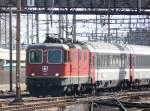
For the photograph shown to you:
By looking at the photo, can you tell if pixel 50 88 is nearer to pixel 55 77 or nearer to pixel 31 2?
pixel 55 77

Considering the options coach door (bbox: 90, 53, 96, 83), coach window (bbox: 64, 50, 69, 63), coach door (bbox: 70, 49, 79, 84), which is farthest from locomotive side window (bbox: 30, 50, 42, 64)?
coach door (bbox: 90, 53, 96, 83)

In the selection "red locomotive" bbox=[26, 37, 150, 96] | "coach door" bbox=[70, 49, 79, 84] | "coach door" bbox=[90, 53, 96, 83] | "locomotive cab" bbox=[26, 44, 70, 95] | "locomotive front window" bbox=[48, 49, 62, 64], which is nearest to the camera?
"locomotive cab" bbox=[26, 44, 70, 95]

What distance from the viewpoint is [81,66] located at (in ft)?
105

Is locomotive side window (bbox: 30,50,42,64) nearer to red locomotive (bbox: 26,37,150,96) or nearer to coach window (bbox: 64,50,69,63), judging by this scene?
red locomotive (bbox: 26,37,150,96)

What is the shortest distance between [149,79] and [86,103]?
2771 centimetres

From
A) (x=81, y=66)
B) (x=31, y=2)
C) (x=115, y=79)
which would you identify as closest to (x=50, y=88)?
(x=81, y=66)

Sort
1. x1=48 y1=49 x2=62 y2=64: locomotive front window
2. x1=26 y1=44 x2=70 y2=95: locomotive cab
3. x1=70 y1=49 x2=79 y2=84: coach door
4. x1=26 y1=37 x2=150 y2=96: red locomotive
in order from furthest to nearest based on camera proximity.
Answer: x1=70 y1=49 x2=79 y2=84: coach door → x1=48 y1=49 x2=62 y2=64: locomotive front window → x1=26 y1=37 x2=150 y2=96: red locomotive → x1=26 y1=44 x2=70 y2=95: locomotive cab

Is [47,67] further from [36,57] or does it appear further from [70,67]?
[70,67]

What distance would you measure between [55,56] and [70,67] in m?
0.98

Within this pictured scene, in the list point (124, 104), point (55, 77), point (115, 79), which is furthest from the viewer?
point (115, 79)

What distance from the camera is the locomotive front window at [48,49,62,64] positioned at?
30316mm

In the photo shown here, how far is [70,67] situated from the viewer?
3062 cm

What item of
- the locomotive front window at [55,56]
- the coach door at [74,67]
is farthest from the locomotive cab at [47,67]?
the coach door at [74,67]

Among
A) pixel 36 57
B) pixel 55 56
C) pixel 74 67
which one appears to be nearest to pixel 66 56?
pixel 55 56
